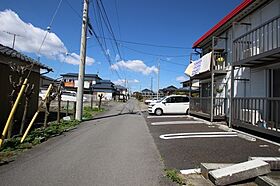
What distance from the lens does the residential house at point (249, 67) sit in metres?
9.49

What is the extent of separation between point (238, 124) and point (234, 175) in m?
7.11

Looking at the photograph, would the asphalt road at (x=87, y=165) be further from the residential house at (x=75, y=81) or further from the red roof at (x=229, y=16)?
the residential house at (x=75, y=81)

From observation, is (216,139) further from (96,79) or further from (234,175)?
(96,79)

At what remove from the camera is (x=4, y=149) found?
725 centimetres

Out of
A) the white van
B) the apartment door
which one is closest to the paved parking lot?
the apartment door

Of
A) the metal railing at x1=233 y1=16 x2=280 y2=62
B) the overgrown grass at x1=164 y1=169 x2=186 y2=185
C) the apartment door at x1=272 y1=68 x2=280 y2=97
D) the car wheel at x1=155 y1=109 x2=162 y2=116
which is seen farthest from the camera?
the car wheel at x1=155 y1=109 x2=162 y2=116

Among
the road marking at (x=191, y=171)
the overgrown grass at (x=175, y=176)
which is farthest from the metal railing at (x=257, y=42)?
the overgrown grass at (x=175, y=176)

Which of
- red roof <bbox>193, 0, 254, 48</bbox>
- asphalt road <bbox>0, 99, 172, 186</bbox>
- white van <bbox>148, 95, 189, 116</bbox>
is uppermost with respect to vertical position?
red roof <bbox>193, 0, 254, 48</bbox>

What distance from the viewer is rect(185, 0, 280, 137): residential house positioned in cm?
949

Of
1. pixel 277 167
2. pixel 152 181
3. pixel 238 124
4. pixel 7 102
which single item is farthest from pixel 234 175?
pixel 7 102

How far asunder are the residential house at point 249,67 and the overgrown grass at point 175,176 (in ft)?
15.2

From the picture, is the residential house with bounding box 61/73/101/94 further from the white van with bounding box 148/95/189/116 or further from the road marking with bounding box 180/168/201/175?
the road marking with bounding box 180/168/201/175

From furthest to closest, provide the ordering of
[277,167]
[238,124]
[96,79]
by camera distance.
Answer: [96,79], [238,124], [277,167]

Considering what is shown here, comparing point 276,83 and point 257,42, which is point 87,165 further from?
point 257,42
